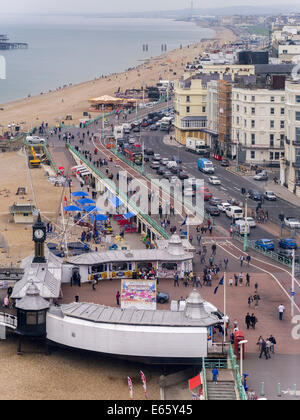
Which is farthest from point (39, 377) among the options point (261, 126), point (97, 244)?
point (261, 126)

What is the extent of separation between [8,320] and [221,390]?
→ 10.3 meters

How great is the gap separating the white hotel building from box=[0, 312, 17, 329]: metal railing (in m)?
43.2

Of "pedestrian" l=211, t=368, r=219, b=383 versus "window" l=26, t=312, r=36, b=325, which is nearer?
"pedestrian" l=211, t=368, r=219, b=383

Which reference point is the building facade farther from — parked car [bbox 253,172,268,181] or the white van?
the white van

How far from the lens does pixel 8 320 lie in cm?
3841

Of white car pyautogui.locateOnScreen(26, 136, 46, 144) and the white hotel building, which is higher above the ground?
the white hotel building

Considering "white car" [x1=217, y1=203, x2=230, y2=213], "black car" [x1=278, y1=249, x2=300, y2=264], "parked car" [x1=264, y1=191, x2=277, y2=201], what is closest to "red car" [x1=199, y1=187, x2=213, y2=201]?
"white car" [x1=217, y1=203, x2=230, y2=213]

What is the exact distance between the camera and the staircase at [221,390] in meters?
31.4

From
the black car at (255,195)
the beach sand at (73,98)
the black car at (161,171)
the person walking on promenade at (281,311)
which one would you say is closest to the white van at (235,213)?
the black car at (255,195)

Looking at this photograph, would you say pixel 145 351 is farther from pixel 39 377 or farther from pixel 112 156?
pixel 112 156

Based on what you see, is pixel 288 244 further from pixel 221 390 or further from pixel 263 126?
pixel 263 126

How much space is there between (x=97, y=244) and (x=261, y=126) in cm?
2878

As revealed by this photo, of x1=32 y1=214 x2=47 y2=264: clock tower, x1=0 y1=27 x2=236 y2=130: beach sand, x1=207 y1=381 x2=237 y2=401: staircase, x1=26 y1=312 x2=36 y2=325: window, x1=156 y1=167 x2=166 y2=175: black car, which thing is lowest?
x1=0 y1=27 x2=236 y2=130: beach sand

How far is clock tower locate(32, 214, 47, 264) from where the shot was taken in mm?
41688
